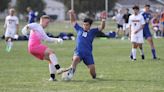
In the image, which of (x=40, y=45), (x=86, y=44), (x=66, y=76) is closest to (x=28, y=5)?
(x=86, y=44)

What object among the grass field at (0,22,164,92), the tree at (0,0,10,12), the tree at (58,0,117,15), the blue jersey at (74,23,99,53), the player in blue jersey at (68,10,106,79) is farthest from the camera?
the tree at (0,0,10,12)

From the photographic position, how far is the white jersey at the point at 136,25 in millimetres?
20750

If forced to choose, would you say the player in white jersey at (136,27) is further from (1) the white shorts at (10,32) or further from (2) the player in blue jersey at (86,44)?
(1) the white shorts at (10,32)

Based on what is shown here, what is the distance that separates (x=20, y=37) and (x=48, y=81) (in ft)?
81.6

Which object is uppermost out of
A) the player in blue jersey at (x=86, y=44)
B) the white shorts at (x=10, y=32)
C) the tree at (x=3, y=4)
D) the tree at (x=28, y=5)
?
the player in blue jersey at (x=86, y=44)

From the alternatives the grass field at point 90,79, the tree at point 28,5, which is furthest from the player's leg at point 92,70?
the tree at point 28,5

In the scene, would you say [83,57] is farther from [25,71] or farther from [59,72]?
[25,71]

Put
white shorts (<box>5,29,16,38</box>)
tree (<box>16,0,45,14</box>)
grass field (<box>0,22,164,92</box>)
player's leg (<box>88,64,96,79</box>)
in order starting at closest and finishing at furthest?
grass field (<box>0,22,164,92</box>) < player's leg (<box>88,64,96,79</box>) < white shorts (<box>5,29,16,38</box>) < tree (<box>16,0,45,14</box>)

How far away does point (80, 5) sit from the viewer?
9762cm

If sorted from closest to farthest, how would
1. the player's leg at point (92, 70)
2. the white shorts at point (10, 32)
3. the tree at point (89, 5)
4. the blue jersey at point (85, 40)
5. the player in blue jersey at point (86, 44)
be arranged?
the player's leg at point (92, 70)
the player in blue jersey at point (86, 44)
the blue jersey at point (85, 40)
the white shorts at point (10, 32)
the tree at point (89, 5)

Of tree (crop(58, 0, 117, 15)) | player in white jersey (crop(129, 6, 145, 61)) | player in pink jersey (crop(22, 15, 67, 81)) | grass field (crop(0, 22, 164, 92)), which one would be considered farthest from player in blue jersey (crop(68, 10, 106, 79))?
tree (crop(58, 0, 117, 15))

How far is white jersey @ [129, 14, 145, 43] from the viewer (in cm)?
2075

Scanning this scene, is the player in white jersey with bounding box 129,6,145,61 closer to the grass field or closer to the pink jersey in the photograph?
the grass field

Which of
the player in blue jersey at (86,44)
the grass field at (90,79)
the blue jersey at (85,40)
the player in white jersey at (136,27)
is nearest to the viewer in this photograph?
the grass field at (90,79)
